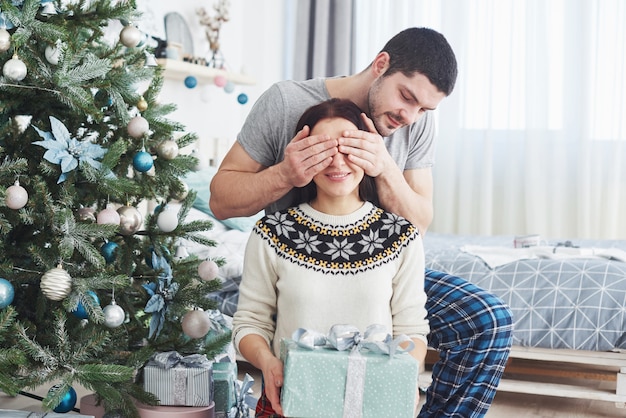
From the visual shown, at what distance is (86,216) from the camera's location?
1.99 meters

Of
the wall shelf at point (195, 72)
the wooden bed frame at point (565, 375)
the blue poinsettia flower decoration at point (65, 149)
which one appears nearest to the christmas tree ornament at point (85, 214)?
the blue poinsettia flower decoration at point (65, 149)

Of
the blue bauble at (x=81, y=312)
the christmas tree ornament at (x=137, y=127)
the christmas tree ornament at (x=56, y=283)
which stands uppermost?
the christmas tree ornament at (x=137, y=127)

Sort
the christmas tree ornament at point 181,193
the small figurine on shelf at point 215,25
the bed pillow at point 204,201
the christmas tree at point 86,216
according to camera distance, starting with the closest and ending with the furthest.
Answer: the christmas tree at point 86,216 < the christmas tree ornament at point 181,193 < the bed pillow at point 204,201 < the small figurine on shelf at point 215,25

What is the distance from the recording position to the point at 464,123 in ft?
15.7

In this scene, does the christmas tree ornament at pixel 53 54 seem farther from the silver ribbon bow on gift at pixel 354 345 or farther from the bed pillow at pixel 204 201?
the bed pillow at pixel 204 201

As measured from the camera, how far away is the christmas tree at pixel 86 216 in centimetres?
184

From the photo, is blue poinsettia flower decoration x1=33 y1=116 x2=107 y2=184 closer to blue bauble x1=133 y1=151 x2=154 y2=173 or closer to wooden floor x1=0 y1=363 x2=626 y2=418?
blue bauble x1=133 y1=151 x2=154 y2=173

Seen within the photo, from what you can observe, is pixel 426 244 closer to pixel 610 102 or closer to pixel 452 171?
pixel 452 171

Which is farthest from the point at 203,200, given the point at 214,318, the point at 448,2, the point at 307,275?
the point at 448,2

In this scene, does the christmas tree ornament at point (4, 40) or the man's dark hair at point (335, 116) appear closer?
the man's dark hair at point (335, 116)

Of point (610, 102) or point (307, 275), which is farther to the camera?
point (610, 102)

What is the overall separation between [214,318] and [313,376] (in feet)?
3.49

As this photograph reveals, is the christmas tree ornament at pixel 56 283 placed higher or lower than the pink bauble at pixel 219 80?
lower

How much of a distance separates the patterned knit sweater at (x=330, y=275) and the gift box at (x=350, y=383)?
16 centimetres
